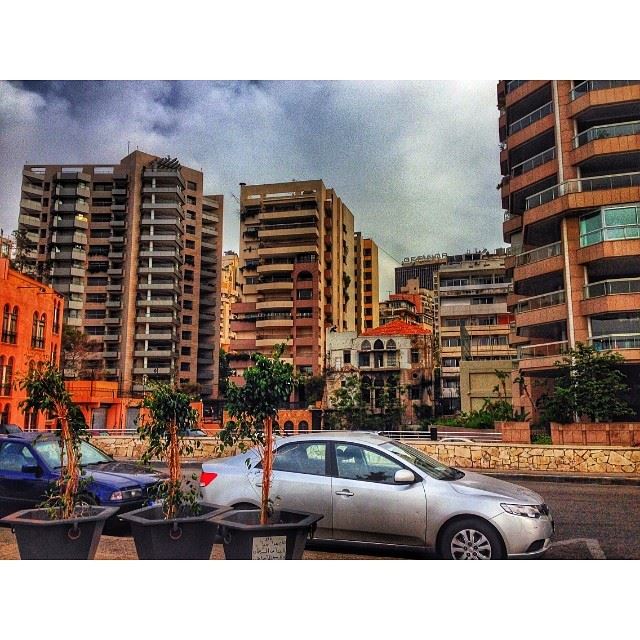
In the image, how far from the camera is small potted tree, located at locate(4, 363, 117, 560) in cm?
419

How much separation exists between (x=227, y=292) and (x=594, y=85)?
10.2m

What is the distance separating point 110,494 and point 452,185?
6957 mm

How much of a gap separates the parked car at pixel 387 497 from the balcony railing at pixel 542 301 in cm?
910

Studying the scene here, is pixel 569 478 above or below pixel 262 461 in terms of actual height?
below

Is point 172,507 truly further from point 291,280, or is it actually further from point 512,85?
point 291,280

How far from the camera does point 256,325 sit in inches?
531

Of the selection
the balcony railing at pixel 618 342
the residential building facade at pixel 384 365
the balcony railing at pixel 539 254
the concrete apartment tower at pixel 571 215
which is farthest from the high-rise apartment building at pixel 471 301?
the balcony railing at pixel 618 342

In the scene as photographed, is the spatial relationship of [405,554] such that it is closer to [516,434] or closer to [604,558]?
[604,558]

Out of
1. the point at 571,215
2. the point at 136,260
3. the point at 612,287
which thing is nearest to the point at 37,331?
the point at 612,287

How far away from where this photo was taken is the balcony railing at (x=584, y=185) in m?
10.3

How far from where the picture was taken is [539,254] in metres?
13.4

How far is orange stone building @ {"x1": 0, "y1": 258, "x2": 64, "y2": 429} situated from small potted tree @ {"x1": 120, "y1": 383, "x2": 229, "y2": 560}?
2801 millimetres
